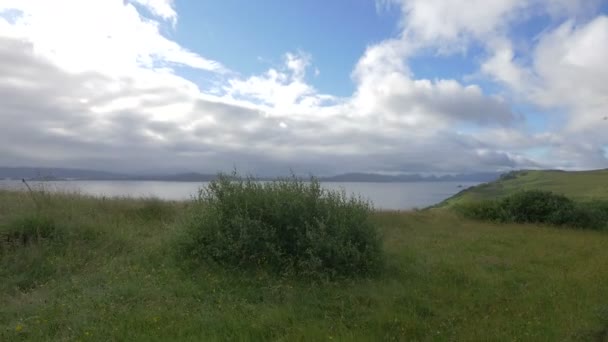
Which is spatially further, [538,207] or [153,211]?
[538,207]

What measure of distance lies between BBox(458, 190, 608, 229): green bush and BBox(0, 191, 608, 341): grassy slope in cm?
912

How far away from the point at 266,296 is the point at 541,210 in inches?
683

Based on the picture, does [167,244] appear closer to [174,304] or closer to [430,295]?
[174,304]

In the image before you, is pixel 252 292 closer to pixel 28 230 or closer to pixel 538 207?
pixel 28 230

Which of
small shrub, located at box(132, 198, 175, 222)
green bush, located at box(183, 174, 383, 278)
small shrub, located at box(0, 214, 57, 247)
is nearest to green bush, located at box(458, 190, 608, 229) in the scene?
green bush, located at box(183, 174, 383, 278)

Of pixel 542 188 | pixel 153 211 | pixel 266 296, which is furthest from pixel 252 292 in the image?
pixel 542 188

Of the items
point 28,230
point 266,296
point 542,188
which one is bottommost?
point 266,296

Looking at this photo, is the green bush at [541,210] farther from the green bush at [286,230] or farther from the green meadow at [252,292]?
the green bush at [286,230]

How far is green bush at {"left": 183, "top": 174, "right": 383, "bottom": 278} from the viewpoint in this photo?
7832mm

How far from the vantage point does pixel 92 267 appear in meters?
7.77

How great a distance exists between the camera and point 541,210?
19.7 metres

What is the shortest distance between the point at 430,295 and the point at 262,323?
3.08 meters

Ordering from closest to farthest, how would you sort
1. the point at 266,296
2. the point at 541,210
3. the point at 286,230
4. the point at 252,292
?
the point at 266,296
the point at 252,292
the point at 286,230
the point at 541,210

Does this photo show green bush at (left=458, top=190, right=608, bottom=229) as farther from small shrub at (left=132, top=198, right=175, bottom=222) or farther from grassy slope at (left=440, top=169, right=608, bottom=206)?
small shrub at (left=132, top=198, right=175, bottom=222)
